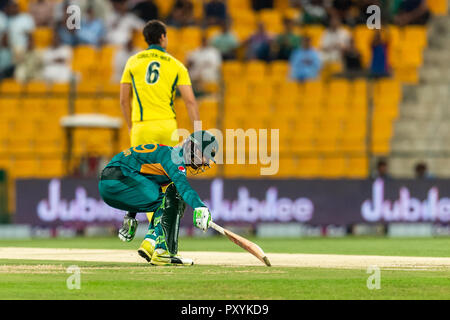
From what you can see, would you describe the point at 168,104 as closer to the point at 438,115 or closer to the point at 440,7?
the point at 438,115

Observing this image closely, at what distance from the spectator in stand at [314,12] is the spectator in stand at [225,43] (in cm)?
199

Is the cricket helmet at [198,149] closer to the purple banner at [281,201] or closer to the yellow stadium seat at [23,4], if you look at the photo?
the purple banner at [281,201]

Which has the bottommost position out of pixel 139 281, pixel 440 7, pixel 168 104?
pixel 139 281

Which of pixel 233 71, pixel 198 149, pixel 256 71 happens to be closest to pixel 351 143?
pixel 256 71

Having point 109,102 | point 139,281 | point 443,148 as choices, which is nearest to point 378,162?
point 443,148

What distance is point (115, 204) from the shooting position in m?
11.6

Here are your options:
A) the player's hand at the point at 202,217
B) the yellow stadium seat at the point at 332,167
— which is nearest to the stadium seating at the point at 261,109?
the yellow stadium seat at the point at 332,167

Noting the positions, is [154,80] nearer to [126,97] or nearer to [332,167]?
[126,97]

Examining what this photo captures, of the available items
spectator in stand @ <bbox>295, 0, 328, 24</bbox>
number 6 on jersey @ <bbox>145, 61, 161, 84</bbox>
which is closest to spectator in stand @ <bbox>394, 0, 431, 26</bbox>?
spectator in stand @ <bbox>295, 0, 328, 24</bbox>

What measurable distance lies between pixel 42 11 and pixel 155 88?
1642cm

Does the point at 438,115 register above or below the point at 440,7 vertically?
below

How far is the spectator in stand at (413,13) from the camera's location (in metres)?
26.4

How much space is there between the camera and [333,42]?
24969 millimetres

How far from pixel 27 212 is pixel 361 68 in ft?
27.1
